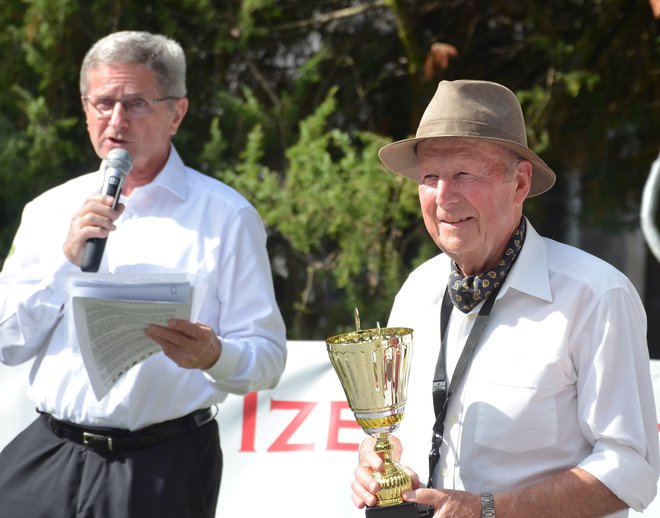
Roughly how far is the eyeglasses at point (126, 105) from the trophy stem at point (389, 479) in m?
1.42

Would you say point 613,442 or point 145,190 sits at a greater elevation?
point 145,190

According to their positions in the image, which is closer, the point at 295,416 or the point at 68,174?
the point at 295,416

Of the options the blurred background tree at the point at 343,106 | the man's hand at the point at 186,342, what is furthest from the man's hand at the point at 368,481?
the blurred background tree at the point at 343,106

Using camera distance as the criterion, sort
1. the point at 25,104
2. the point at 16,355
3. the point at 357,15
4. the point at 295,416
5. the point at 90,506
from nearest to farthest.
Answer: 1. the point at 90,506
2. the point at 16,355
3. the point at 295,416
4. the point at 25,104
5. the point at 357,15

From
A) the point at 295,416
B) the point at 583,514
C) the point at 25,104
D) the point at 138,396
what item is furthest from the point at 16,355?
the point at 25,104

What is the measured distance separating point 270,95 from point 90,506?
13.6ft

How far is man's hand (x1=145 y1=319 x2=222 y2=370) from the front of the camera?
275 centimetres

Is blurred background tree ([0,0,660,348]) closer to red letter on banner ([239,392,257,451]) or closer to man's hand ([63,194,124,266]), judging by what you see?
red letter on banner ([239,392,257,451])

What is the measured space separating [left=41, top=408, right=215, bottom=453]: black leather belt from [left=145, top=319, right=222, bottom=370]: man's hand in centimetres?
35

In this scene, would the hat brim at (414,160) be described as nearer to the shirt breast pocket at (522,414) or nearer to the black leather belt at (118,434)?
the shirt breast pocket at (522,414)

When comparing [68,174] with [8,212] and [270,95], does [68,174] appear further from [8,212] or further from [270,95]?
[270,95]

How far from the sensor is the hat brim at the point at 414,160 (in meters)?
2.60

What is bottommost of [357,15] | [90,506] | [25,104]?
[90,506]

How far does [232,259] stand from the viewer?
10.5 ft
